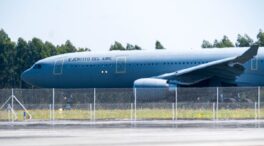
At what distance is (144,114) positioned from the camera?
115 feet

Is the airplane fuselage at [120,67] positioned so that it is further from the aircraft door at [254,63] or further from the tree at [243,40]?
the tree at [243,40]

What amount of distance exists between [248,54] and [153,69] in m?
7.09

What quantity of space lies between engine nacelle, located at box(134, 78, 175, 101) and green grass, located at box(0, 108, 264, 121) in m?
1.30

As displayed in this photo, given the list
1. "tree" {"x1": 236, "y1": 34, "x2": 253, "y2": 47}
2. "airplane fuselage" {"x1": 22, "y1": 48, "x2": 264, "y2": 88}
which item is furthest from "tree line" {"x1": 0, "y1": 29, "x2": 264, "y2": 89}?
"airplane fuselage" {"x1": 22, "y1": 48, "x2": 264, "y2": 88}

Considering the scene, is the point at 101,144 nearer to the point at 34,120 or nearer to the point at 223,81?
the point at 34,120

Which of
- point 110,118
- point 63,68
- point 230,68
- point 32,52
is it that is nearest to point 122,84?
point 63,68

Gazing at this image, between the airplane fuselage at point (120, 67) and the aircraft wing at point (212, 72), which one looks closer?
the aircraft wing at point (212, 72)

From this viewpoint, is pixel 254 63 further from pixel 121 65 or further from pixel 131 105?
pixel 131 105

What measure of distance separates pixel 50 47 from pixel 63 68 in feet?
126

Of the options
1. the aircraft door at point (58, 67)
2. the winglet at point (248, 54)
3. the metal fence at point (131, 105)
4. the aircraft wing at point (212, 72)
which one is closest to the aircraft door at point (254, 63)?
the aircraft wing at point (212, 72)

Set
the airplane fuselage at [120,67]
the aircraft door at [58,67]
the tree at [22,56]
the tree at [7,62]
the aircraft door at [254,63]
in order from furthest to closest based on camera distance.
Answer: the tree at [22,56]
the tree at [7,62]
the aircraft door at [58,67]
the airplane fuselage at [120,67]
the aircraft door at [254,63]

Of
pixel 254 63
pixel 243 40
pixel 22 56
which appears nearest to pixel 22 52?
pixel 22 56

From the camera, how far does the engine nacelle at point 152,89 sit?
37231mm

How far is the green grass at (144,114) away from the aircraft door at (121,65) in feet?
27.0
